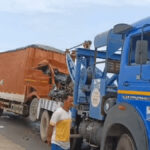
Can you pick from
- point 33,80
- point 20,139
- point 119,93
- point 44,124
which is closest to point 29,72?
point 33,80

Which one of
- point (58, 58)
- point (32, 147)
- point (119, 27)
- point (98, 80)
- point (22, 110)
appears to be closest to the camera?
point (119, 27)

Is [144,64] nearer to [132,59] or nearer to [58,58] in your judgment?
[132,59]

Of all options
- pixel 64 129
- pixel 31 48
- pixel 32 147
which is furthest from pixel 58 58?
pixel 64 129

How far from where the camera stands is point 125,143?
17.3 feet

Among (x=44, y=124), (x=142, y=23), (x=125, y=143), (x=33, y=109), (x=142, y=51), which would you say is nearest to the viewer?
(x=142, y=51)

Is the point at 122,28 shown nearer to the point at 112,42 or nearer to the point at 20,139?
the point at 112,42

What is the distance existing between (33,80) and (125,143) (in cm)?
783

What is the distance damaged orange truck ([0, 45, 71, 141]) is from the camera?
10867 mm

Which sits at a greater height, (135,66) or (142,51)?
(142,51)

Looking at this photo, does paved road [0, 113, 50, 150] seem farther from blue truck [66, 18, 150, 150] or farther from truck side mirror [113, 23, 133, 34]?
truck side mirror [113, 23, 133, 34]

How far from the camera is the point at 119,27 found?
5762mm

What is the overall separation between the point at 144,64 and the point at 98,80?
220 centimetres

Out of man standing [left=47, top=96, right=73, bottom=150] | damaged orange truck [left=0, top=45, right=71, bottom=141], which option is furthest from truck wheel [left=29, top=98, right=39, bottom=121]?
man standing [left=47, top=96, right=73, bottom=150]

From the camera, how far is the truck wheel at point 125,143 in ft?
16.7
